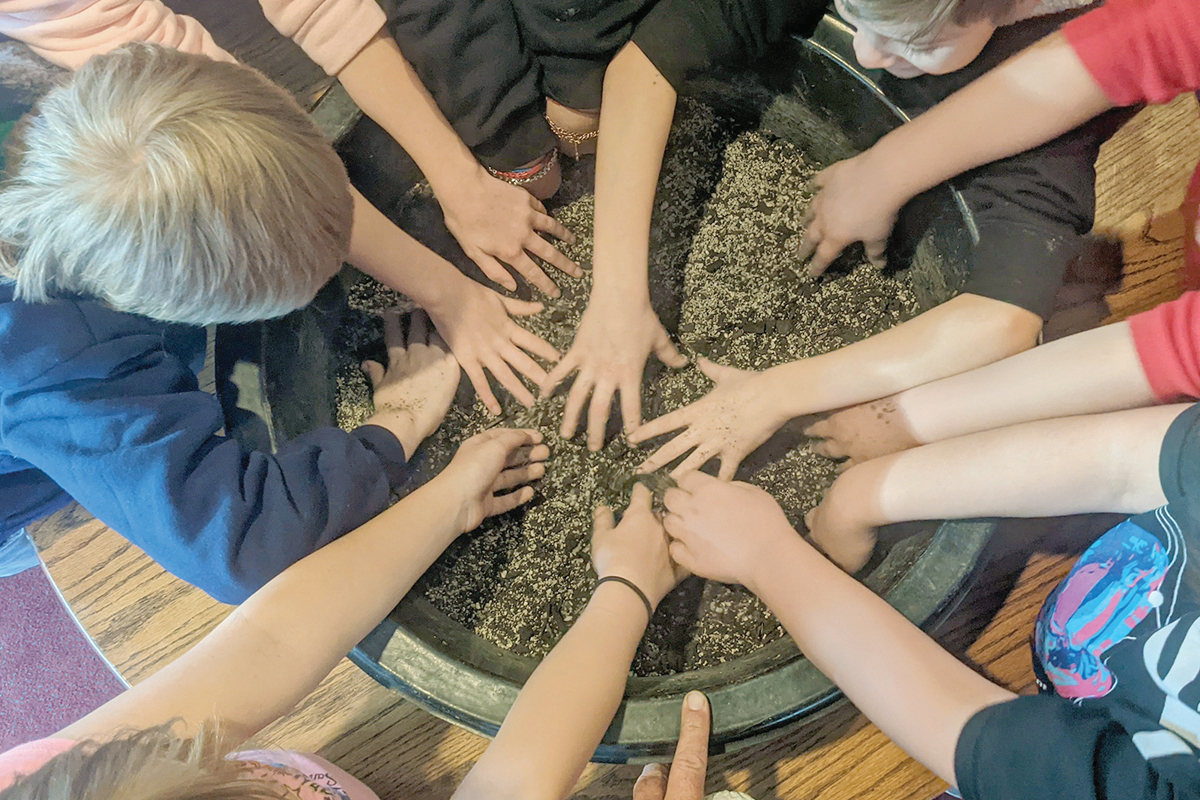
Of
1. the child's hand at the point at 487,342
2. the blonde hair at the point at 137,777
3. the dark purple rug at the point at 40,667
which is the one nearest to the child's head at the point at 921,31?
the child's hand at the point at 487,342

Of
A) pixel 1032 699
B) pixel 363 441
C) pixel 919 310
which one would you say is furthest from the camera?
pixel 919 310

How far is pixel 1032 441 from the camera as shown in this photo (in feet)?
1.71

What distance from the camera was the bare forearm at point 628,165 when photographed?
0.66m

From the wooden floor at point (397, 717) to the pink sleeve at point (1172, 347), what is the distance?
0.54ft

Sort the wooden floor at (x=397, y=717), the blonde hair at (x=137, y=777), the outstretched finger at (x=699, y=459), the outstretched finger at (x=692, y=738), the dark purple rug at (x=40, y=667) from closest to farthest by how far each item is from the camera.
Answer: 1. the blonde hair at (x=137, y=777)
2. the outstretched finger at (x=692, y=738)
3. the wooden floor at (x=397, y=717)
4. the outstretched finger at (x=699, y=459)
5. the dark purple rug at (x=40, y=667)

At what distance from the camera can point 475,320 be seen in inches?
27.7

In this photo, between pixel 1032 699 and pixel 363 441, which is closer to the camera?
pixel 1032 699

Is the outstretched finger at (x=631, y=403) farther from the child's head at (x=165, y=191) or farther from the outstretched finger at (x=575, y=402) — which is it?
the child's head at (x=165, y=191)

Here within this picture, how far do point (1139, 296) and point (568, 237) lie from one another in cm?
55

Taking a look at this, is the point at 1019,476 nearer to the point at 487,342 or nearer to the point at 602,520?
the point at 602,520

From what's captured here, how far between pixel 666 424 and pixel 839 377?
0.16 meters

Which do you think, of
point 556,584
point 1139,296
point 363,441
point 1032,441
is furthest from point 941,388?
point 363,441

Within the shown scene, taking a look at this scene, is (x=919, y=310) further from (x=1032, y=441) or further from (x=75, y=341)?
(x=75, y=341)

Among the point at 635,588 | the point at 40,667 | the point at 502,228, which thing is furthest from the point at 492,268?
the point at 40,667
